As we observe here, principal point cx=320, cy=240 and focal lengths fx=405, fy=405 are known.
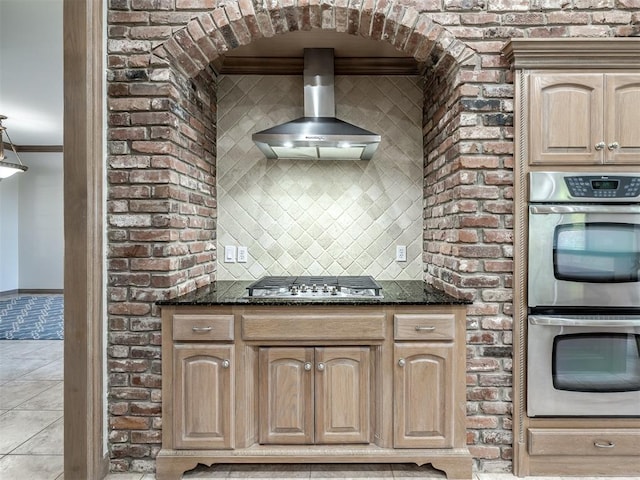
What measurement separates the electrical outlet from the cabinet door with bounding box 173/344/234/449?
3.03ft

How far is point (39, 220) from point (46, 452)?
6.68 m

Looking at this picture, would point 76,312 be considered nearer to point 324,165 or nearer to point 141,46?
point 141,46

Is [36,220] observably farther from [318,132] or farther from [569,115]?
[569,115]

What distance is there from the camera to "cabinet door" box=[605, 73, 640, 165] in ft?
6.69

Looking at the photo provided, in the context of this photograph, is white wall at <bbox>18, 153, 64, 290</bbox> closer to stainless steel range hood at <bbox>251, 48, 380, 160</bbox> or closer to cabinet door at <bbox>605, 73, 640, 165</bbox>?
stainless steel range hood at <bbox>251, 48, 380, 160</bbox>

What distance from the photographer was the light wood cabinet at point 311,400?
212cm

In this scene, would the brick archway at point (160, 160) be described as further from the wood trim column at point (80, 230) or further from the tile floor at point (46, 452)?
the tile floor at point (46, 452)

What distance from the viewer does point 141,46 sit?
6.88 ft

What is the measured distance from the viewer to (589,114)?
204cm

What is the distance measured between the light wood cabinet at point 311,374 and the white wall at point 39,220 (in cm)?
701

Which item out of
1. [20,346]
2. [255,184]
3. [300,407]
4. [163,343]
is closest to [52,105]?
[20,346]

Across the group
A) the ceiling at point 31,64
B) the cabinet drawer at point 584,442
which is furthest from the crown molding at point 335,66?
the cabinet drawer at point 584,442

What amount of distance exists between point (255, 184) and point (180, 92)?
2.81 ft

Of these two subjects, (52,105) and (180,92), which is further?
(52,105)
